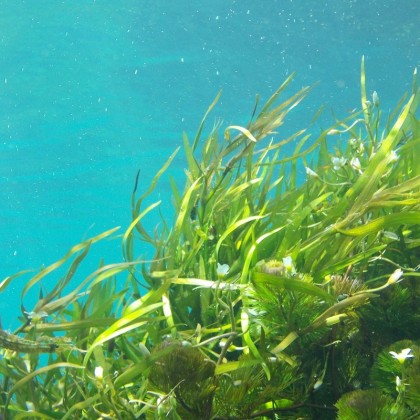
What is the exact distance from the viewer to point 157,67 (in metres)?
18.2

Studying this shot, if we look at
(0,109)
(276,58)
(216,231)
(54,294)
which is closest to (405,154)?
(216,231)

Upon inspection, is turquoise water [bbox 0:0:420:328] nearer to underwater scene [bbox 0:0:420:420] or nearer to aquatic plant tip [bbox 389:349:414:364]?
underwater scene [bbox 0:0:420:420]

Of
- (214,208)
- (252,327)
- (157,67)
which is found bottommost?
(157,67)

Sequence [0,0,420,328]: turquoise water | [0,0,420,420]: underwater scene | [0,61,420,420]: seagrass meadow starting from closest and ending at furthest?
[0,61,420,420]: seagrass meadow → [0,0,420,420]: underwater scene → [0,0,420,328]: turquoise water

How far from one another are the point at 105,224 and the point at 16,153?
12.7m

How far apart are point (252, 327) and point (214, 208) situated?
853mm

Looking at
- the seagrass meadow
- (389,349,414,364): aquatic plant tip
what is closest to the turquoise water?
the seagrass meadow

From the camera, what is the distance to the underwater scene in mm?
1554

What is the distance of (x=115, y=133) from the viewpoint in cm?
2244

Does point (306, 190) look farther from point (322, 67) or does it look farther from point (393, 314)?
point (322, 67)

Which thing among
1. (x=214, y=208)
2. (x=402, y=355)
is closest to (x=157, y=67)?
(x=214, y=208)

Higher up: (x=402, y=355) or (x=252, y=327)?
(x=402, y=355)

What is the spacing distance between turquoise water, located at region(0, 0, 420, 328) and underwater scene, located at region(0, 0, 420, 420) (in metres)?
0.07

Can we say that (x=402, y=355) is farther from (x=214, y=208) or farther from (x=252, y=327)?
(x=214, y=208)
